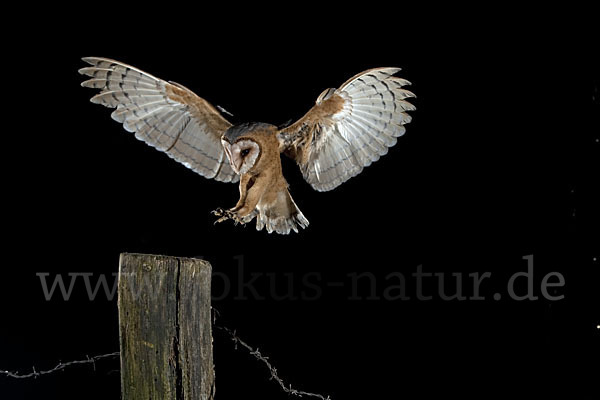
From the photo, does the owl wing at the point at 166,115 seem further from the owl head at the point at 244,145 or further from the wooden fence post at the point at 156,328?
the wooden fence post at the point at 156,328

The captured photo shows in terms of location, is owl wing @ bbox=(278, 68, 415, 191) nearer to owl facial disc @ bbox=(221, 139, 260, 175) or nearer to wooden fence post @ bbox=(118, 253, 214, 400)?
owl facial disc @ bbox=(221, 139, 260, 175)

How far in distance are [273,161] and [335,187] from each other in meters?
0.24

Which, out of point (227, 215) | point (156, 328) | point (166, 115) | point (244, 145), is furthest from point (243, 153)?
point (156, 328)

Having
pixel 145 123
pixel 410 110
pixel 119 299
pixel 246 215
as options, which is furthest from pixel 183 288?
pixel 410 110

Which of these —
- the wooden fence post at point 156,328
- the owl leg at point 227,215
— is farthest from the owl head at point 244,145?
the wooden fence post at point 156,328

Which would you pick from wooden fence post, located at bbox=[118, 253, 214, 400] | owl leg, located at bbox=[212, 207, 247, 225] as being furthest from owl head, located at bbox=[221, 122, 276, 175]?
wooden fence post, located at bbox=[118, 253, 214, 400]

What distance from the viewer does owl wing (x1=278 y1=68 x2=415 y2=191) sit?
2.01m

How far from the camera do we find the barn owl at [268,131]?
1989 mm

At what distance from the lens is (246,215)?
6.55 feet

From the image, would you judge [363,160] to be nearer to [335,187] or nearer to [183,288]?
[335,187]

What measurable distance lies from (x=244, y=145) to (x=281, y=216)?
277mm

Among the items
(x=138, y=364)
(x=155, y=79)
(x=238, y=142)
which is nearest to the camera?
(x=138, y=364)

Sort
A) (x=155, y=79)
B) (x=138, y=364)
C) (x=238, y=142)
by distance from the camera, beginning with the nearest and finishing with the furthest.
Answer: (x=138, y=364), (x=238, y=142), (x=155, y=79)

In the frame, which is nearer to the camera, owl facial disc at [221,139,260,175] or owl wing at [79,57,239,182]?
owl facial disc at [221,139,260,175]
